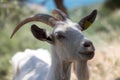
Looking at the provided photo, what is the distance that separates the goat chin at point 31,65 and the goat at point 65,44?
0.77 m

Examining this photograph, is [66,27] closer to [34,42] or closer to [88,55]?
[88,55]

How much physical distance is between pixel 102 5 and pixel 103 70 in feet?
53.5

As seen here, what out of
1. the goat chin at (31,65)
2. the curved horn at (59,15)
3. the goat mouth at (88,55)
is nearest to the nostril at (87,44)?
the goat mouth at (88,55)

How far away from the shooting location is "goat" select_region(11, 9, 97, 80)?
7395mm

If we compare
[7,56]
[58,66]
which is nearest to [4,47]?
[7,56]

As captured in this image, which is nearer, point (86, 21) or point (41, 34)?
point (41, 34)

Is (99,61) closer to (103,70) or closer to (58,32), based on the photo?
(103,70)

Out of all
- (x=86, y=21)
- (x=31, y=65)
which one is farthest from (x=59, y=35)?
(x=31, y=65)

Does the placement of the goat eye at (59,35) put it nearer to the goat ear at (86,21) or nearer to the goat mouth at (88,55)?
the goat mouth at (88,55)

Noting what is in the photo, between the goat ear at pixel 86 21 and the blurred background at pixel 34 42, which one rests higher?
the blurred background at pixel 34 42

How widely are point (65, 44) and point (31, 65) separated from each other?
2071 mm

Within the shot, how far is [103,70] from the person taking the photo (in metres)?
12.4

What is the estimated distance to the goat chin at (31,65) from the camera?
9078 mm

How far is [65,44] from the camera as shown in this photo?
25.0 ft
